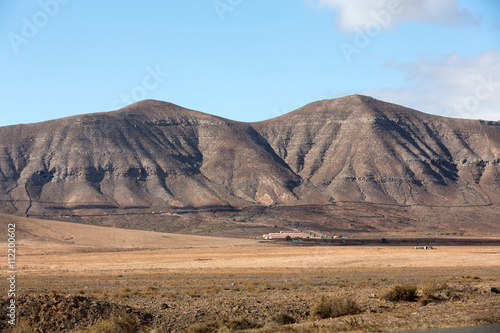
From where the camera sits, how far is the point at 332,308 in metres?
22.9

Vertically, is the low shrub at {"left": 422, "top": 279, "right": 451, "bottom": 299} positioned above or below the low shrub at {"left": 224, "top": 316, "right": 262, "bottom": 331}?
above

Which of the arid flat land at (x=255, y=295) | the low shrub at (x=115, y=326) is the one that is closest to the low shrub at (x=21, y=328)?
the arid flat land at (x=255, y=295)

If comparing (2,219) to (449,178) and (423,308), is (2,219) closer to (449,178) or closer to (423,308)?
(423,308)

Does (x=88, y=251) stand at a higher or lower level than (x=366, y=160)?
lower

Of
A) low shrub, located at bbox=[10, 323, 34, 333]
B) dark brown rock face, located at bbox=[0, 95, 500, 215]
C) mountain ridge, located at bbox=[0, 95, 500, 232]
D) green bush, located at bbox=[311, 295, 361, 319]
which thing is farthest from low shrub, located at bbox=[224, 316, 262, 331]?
dark brown rock face, located at bbox=[0, 95, 500, 215]

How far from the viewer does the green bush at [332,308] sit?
896 inches

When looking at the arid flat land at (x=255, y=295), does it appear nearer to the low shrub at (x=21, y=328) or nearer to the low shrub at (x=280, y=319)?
the low shrub at (x=280, y=319)

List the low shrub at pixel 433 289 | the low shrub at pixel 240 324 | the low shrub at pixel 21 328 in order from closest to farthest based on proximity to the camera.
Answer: the low shrub at pixel 21 328, the low shrub at pixel 240 324, the low shrub at pixel 433 289

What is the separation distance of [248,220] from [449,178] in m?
75.6

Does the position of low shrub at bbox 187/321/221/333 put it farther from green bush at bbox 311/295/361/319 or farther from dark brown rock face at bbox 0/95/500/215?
dark brown rock face at bbox 0/95/500/215

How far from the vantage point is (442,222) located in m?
156

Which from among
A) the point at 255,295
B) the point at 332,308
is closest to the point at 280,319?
the point at 332,308

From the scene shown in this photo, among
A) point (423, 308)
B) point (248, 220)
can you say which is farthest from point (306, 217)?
point (423, 308)

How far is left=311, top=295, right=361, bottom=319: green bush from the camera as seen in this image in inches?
896
